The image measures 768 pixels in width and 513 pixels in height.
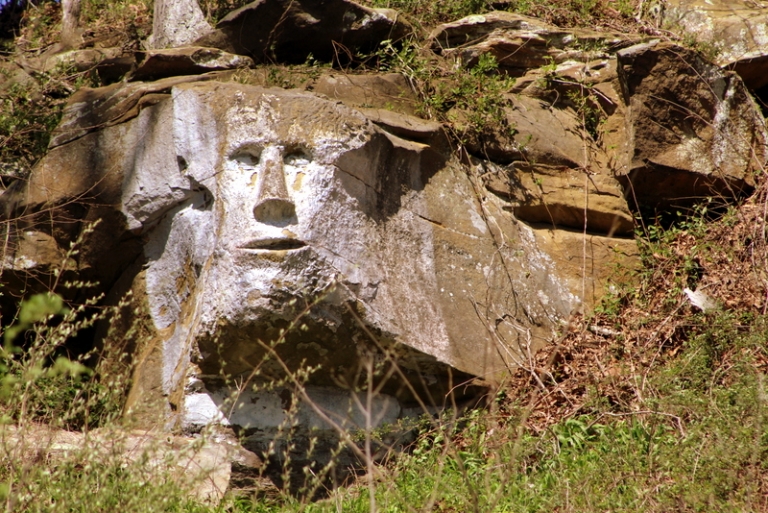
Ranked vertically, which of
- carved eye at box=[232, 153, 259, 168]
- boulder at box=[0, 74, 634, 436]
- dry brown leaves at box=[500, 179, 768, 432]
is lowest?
dry brown leaves at box=[500, 179, 768, 432]

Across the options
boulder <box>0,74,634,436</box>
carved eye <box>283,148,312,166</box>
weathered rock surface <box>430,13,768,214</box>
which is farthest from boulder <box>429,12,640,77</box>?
carved eye <box>283,148,312,166</box>

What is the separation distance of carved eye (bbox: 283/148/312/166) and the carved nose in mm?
121

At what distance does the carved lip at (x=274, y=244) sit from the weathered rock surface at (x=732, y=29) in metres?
4.04

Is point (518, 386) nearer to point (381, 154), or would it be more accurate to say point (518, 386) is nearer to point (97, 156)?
point (381, 154)

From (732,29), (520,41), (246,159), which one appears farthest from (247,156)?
(732,29)

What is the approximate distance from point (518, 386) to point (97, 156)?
310 cm

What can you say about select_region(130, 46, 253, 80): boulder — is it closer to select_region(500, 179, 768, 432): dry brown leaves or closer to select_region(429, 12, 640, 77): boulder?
select_region(429, 12, 640, 77): boulder

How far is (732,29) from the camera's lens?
6.49 meters

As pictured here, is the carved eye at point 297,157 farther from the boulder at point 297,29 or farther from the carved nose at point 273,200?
the boulder at point 297,29

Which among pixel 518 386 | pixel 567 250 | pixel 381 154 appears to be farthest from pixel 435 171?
pixel 518 386

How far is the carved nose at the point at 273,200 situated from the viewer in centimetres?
435

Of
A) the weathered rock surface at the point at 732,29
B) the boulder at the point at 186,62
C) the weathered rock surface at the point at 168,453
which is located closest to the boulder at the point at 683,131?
the weathered rock surface at the point at 732,29

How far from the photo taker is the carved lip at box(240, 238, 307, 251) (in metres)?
4.30

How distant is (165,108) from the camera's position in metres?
4.98
